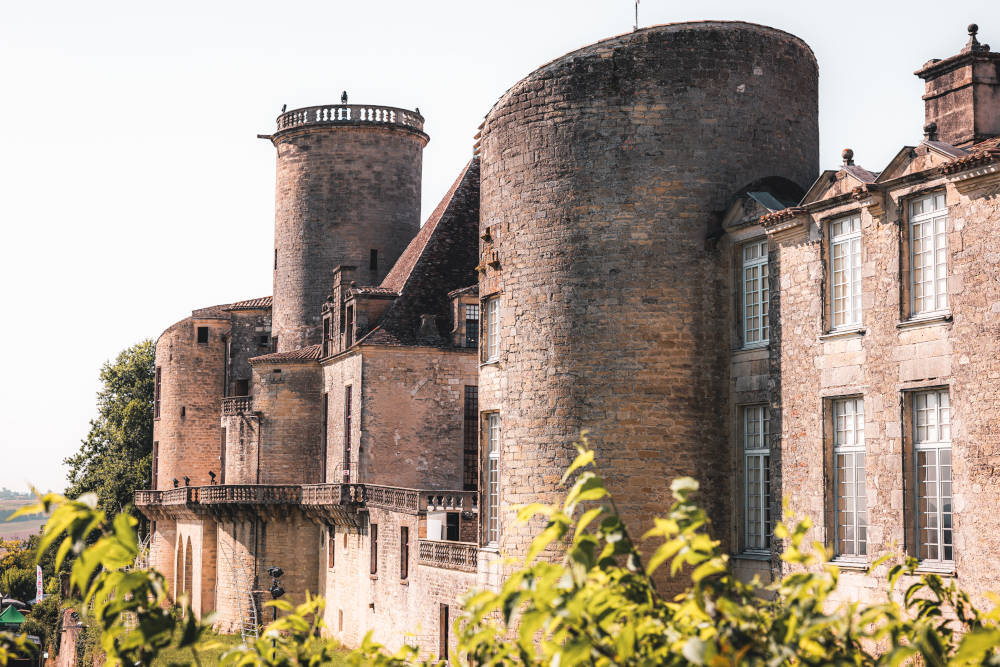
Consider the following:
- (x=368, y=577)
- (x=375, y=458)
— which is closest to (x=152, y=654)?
(x=368, y=577)

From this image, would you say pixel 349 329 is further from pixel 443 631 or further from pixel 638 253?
pixel 638 253

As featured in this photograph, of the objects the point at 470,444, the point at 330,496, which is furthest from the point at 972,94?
the point at 330,496

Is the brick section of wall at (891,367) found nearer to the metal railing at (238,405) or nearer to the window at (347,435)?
the window at (347,435)

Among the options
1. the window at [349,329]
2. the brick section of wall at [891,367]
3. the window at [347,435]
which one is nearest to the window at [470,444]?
the window at [347,435]

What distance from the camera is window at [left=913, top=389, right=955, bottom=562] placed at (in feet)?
48.7

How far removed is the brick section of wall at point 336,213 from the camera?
140 feet

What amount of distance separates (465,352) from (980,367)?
2176 cm

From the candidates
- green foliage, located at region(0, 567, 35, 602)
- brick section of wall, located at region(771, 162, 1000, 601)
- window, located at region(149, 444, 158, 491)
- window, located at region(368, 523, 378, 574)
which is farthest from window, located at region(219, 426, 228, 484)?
green foliage, located at region(0, 567, 35, 602)

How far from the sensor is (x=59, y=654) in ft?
170

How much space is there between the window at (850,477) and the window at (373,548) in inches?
671

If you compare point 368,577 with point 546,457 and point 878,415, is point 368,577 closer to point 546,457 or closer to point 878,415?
point 546,457

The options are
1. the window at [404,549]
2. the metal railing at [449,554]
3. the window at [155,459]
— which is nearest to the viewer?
the metal railing at [449,554]

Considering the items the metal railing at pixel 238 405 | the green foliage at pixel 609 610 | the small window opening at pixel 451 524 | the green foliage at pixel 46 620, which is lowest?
the green foliage at pixel 46 620

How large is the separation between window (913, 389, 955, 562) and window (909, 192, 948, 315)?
1135 mm
